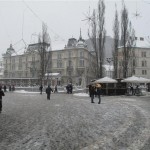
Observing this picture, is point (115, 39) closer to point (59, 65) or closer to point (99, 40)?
point (99, 40)

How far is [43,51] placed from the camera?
51.9 meters

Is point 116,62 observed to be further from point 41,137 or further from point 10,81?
point 10,81

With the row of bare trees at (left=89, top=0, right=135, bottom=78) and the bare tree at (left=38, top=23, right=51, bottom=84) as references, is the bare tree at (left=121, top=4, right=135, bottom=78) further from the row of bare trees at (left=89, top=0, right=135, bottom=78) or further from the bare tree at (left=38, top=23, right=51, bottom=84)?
the bare tree at (left=38, top=23, right=51, bottom=84)

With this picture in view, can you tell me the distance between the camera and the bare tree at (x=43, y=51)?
51219 mm

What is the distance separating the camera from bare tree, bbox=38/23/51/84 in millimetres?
51219

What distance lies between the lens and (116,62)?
46.0 m

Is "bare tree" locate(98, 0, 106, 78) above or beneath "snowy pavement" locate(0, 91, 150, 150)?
above

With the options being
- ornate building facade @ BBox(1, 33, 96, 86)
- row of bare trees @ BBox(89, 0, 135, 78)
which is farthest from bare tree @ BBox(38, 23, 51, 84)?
ornate building facade @ BBox(1, 33, 96, 86)

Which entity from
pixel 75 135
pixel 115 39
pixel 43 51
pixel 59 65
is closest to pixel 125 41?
pixel 115 39

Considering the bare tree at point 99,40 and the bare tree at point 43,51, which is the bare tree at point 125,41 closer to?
the bare tree at point 99,40

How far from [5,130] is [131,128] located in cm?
448

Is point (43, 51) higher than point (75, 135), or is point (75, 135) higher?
point (43, 51)

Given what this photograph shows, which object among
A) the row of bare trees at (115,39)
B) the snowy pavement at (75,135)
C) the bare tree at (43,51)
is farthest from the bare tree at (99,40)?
the snowy pavement at (75,135)

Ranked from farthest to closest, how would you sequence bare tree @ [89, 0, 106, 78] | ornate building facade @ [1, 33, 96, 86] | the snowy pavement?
ornate building facade @ [1, 33, 96, 86], bare tree @ [89, 0, 106, 78], the snowy pavement
